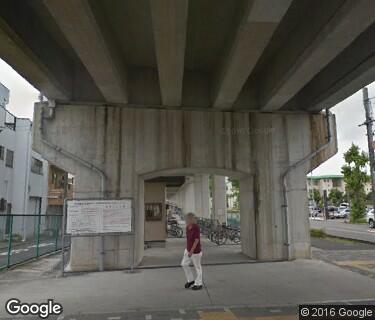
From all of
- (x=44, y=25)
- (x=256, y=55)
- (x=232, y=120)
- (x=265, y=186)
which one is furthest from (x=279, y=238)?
(x=44, y=25)

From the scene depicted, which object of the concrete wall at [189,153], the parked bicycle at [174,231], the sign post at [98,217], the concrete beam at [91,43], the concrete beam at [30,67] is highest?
the concrete beam at [91,43]

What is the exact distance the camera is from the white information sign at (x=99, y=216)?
9.55 metres

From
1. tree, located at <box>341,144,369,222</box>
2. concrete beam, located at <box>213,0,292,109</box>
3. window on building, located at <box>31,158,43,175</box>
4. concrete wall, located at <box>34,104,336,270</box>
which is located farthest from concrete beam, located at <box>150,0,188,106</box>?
tree, located at <box>341,144,369,222</box>

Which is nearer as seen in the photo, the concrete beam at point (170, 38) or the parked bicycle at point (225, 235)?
the concrete beam at point (170, 38)

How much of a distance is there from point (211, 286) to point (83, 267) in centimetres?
418

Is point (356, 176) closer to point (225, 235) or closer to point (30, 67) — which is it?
point (225, 235)

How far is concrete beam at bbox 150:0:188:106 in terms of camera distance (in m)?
5.66

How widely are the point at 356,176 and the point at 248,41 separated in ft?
99.1

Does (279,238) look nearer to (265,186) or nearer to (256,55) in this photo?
(265,186)

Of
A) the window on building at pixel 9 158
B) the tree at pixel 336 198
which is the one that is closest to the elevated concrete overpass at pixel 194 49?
the window on building at pixel 9 158

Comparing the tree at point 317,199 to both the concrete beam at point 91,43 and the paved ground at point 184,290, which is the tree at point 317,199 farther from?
the concrete beam at point 91,43

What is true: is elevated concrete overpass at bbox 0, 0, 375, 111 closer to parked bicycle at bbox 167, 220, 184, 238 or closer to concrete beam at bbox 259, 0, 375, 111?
concrete beam at bbox 259, 0, 375, 111

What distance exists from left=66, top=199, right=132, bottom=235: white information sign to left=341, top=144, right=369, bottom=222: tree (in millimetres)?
28594

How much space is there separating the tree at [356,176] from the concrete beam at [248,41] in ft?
87.3
